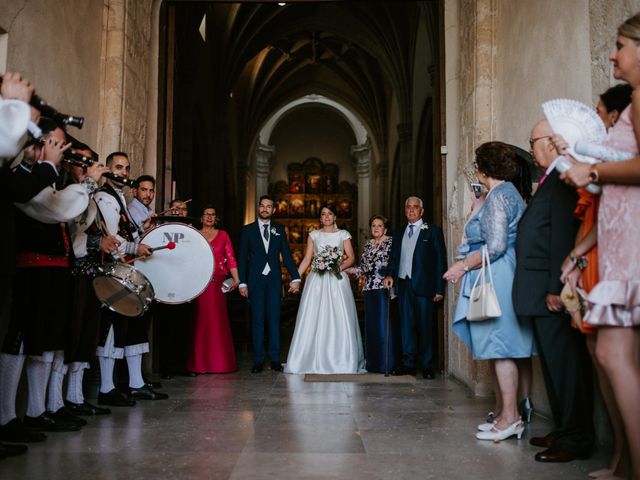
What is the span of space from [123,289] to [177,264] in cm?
108

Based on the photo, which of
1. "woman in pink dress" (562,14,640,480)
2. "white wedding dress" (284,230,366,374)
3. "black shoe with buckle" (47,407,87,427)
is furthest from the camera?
"white wedding dress" (284,230,366,374)

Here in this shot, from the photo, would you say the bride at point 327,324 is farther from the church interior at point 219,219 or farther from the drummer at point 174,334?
the drummer at point 174,334

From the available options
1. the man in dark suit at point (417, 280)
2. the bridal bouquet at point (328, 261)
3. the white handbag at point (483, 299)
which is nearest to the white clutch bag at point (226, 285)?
the bridal bouquet at point (328, 261)

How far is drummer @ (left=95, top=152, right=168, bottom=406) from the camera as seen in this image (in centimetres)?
451

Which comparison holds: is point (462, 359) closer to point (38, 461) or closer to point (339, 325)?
point (339, 325)

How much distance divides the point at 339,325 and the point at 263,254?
3.99 feet

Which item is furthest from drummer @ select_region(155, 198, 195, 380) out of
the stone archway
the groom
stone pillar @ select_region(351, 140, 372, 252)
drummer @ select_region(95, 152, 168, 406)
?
stone pillar @ select_region(351, 140, 372, 252)

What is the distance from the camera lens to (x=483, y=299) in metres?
3.66

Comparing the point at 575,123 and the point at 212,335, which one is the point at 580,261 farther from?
the point at 212,335

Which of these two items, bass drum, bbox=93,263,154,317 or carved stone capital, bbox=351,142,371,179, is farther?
carved stone capital, bbox=351,142,371,179

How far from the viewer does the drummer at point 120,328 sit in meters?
4.51

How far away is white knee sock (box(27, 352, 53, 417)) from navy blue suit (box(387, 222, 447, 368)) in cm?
393

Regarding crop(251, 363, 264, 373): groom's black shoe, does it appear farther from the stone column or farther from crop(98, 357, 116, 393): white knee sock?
the stone column

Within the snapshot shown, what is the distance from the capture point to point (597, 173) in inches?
102
